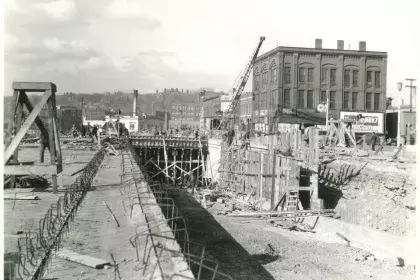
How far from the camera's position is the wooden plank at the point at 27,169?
11031 millimetres

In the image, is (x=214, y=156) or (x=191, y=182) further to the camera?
(x=214, y=156)

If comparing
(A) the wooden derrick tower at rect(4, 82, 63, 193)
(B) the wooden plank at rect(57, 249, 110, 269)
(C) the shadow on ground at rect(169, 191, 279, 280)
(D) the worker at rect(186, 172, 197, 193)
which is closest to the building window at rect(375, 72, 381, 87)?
(D) the worker at rect(186, 172, 197, 193)

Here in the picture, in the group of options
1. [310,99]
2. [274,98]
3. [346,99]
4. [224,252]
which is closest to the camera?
[224,252]

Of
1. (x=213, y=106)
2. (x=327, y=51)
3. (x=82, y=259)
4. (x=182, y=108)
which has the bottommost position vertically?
(x=82, y=259)

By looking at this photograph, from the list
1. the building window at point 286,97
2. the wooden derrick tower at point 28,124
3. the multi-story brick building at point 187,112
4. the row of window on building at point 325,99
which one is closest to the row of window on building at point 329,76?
the building window at point 286,97

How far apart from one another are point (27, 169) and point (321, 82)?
38.9m

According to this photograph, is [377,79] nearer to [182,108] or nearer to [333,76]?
[333,76]

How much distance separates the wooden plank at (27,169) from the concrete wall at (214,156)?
82.8 ft

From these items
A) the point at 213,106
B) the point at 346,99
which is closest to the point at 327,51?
the point at 346,99

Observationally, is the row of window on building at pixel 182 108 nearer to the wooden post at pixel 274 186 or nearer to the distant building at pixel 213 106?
the distant building at pixel 213 106

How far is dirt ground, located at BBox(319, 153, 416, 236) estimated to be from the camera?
17688mm

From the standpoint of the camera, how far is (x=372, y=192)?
20750mm

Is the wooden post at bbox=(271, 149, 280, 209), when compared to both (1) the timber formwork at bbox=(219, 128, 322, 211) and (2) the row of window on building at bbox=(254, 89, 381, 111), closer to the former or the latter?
(1) the timber formwork at bbox=(219, 128, 322, 211)

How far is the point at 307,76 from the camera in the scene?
146 ft
